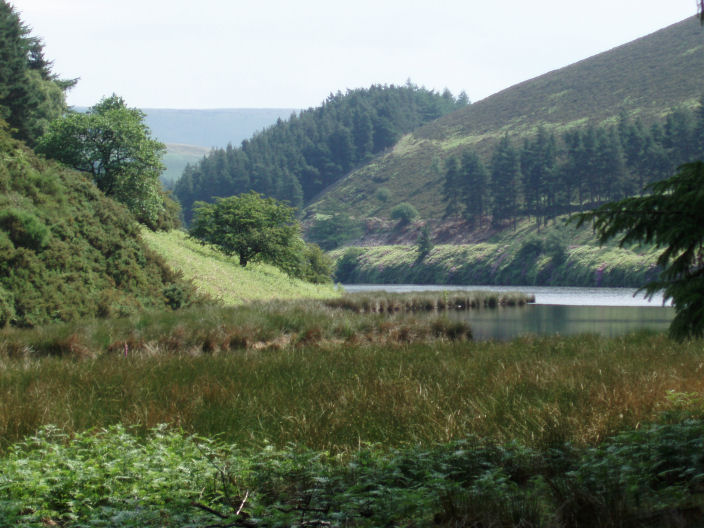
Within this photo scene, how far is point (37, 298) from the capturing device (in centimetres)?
1565

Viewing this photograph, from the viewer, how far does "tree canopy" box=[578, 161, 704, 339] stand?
14.1 feet

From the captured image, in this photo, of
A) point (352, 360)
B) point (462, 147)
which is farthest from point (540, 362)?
point (462, 147)

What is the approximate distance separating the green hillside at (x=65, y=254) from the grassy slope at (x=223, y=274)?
2.76 metres

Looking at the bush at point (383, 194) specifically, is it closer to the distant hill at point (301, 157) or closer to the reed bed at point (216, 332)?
the distant hill at point (301, 157)

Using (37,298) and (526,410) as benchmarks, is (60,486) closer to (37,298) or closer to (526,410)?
(526,410)

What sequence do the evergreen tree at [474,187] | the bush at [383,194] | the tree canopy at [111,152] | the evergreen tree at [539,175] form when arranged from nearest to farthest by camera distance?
the tree canopy at [111,152] < the evergreen tree at [539,175] < the evergreen tree at [474,187] < the bush at [383,194]

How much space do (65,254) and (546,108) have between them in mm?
113372

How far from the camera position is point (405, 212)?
10269 cm

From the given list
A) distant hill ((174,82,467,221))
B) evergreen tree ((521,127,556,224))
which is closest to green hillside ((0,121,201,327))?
evergreen tree ((521,127,556,224))

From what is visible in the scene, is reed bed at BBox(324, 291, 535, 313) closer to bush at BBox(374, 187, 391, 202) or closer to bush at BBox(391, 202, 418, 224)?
bush at BBox(391, 202, 418, 224)

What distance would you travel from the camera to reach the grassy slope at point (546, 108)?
101m

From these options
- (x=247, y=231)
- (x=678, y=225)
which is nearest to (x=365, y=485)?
(x=678, y=225)

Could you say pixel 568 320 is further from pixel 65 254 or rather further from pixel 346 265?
pixel 346 265

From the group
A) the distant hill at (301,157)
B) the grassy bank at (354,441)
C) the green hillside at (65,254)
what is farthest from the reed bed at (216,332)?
the distant hill at (301,157)
